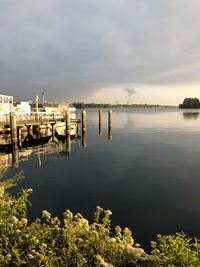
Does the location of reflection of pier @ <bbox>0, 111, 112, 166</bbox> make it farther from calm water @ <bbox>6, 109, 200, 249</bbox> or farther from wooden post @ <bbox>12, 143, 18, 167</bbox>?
calm water @ <bbox>6, 109, 200, 249</bbox>

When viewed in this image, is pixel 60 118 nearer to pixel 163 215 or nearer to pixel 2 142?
pixel 2 142

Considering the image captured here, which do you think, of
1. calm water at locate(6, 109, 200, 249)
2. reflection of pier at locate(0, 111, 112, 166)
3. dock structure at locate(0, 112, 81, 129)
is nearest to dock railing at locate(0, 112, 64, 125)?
dock structure at locate(0, 112, 81, 129)

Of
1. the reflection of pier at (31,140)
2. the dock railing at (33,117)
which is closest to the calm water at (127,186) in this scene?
the reflection of pier at (31,140)

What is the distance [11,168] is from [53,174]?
481 cm

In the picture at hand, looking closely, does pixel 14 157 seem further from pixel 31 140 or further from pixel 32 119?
pixel 32 119

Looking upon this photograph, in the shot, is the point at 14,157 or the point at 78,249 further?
the point at 14,157

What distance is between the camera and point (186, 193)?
19.1 metres

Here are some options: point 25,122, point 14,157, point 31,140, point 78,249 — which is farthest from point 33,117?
point 78,249

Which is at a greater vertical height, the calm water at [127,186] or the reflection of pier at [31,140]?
the reflection of pier at [31,140]

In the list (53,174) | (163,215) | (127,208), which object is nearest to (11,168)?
(53,174)

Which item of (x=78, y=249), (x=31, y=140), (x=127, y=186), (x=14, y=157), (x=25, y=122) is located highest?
(x=25, y=122)

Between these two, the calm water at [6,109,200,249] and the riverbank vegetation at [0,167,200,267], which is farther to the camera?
the calm water at [6,109,200,249]

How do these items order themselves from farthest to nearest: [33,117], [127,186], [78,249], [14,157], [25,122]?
[33,117]
[25,122]
[14,157]
[127,186]
[78,249]

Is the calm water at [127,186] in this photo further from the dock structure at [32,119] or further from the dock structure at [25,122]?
the dock structure at [32,119]
